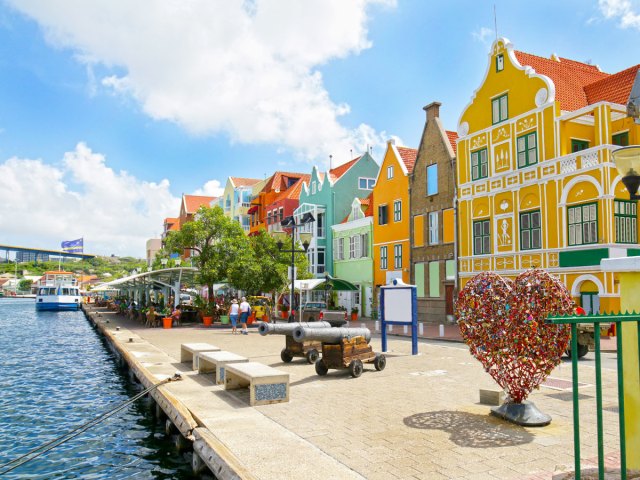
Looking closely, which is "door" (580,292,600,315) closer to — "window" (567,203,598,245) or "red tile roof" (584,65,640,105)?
"window" (567,203,598,245)

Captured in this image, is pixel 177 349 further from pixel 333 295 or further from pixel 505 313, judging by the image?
pixel 333 295

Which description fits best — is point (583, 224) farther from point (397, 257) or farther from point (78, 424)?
point (78, 424)

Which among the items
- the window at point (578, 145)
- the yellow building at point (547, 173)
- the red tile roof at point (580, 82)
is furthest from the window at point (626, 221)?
the red tile roof at point (580, 82)

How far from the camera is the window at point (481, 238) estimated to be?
29.5 metres

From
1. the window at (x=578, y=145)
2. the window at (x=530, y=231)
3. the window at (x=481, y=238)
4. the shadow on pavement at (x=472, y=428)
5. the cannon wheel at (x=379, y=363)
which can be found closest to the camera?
the shadow on pavement at (x=472, y=428)

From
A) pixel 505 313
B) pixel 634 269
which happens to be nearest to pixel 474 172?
pixel 505 313

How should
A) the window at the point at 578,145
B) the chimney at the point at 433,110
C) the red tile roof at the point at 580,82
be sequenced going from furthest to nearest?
the chimney at the point at 433,110 < the red tile roof at the point at 580,82 < the window at the point at 578,145

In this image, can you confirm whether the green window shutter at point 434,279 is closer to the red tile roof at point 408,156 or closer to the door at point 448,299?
the door at point 448,299

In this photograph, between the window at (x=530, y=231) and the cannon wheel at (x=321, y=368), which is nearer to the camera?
the cannon wheel at (x=321, y=368)

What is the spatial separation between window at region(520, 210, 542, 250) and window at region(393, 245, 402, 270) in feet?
38.1

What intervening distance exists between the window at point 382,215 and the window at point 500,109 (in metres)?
12.3

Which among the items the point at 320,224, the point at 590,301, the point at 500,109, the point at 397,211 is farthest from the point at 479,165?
the point at 320,224

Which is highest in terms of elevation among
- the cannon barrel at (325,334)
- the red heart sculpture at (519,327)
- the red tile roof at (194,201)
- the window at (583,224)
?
the red tile roof at (194,201)

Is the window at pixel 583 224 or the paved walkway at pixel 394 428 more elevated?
the window at pixel 583 224
